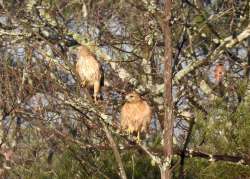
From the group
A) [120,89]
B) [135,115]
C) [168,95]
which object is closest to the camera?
[168,95]

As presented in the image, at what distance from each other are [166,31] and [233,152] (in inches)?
44.4

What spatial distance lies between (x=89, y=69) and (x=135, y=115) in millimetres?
Answer: 644

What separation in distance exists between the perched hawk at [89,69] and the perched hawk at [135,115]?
320 mm

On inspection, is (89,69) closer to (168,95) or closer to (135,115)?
(135,115)

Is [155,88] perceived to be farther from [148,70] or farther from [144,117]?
[144,117]

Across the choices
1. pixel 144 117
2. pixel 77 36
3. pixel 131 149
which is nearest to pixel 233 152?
pixel 131 149

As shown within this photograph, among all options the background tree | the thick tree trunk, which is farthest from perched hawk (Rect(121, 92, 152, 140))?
the thick tree trunk

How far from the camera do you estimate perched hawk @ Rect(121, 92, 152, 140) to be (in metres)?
6.41

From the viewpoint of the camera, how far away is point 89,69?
6.67 meters

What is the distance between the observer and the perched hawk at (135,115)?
6406 millimetres

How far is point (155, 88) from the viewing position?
8.06 meters

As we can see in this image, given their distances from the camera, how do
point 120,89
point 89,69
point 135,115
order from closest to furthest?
1. point 135,115
2. point 89,69
3. point 120,89

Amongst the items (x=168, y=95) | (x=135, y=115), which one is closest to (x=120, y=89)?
(x=135, y=115)

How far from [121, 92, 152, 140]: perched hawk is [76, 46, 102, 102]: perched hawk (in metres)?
0.32
